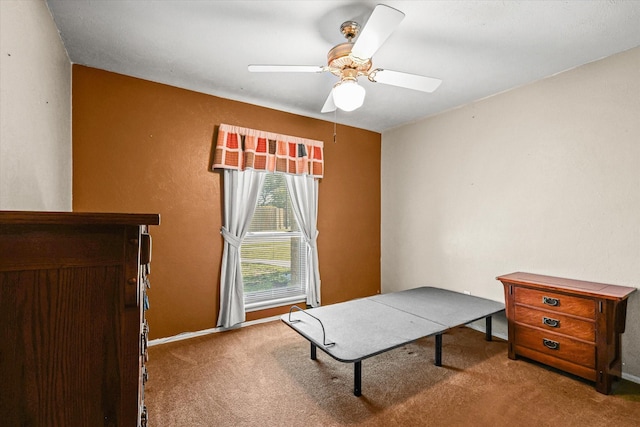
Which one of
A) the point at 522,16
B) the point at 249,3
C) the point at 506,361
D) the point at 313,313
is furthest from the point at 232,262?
the point at 522,16

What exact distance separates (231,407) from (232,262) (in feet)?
4.92

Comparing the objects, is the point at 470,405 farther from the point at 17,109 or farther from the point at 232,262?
the point at 17,109

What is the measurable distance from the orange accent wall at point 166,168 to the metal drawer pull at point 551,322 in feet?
8.76

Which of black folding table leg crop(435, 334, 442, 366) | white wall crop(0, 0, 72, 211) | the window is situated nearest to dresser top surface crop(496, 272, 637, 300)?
black folding table leg crop(435, 334, 442, 366)

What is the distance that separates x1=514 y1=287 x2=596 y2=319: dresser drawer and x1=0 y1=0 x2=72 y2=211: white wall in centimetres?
348

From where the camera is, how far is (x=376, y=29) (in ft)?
5.26

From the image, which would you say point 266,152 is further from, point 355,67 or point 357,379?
point 357,379

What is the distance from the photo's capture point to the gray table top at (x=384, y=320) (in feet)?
6.89

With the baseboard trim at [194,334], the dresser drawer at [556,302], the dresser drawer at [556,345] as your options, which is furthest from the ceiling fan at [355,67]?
the baseboard trim at [194,334]

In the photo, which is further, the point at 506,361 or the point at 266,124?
the point at 266,124

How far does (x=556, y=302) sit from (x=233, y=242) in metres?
3.00

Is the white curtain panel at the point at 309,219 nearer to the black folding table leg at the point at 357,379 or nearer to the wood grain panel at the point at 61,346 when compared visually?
the black folding table leg at the point at 357,379

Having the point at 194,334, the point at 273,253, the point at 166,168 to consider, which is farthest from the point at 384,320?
the point at 166,168

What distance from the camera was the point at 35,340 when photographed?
0.78m
